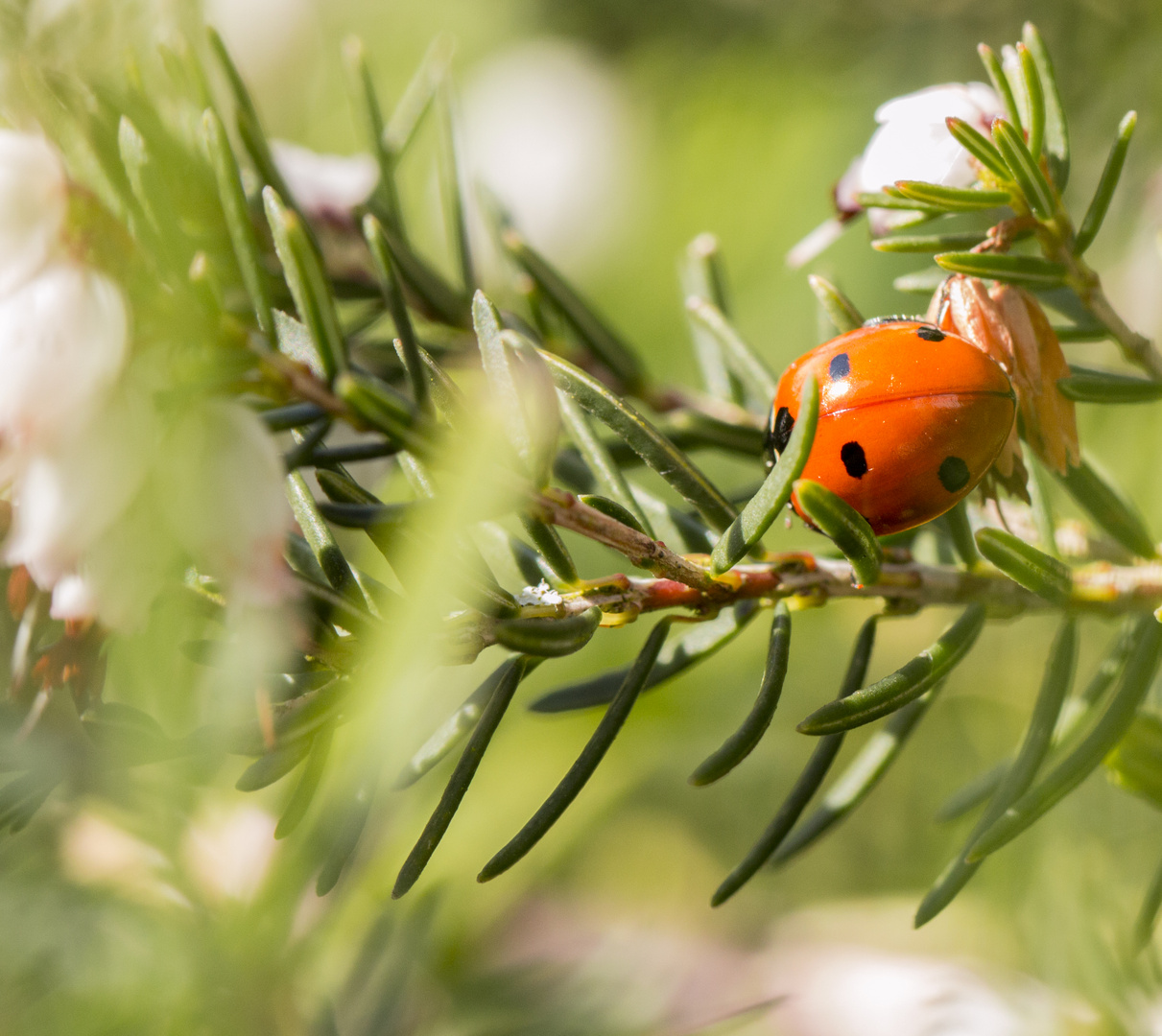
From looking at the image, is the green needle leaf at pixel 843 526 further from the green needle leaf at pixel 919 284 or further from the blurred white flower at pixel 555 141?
the blurred white flower at pixel 555 141

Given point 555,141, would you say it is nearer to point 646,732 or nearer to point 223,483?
point 646,732

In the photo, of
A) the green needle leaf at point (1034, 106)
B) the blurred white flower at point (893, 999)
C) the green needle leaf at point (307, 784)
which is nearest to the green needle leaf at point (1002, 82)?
the green needle leaf at point (1034, 106)

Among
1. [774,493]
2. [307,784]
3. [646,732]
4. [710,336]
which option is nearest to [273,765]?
[307,784]

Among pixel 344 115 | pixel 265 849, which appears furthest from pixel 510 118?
pixel 265 849

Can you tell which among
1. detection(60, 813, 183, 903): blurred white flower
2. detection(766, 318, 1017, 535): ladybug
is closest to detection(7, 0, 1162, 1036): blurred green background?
detection(60, 813, 183, 903): blurred white flower

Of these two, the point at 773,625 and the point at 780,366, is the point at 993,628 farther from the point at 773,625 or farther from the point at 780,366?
the point at 773,625

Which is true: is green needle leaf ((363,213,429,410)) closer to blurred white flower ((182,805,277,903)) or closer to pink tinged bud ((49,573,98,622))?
pink tinged bud ((49,573,98,622))
